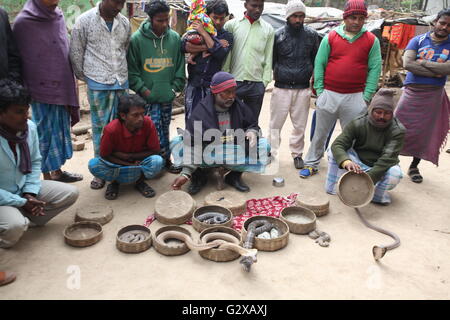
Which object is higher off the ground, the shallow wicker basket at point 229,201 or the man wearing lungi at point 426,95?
the man wearing lungi at point 426,95

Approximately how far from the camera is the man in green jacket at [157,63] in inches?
154

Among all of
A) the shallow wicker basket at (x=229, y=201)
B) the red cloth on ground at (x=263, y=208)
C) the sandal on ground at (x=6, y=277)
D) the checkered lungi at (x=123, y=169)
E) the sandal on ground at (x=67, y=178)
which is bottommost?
the red cloth on ground at (x=263, y=208)

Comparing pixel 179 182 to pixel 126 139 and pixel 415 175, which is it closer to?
pixel 126 139

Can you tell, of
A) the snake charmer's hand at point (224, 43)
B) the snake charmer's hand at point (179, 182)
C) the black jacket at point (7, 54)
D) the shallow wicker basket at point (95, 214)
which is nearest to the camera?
the black jacket at point (7, 54)

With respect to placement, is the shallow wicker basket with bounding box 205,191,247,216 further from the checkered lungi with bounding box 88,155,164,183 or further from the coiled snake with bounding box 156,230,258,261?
the checkered lungi with bounding box 88,155,164,183

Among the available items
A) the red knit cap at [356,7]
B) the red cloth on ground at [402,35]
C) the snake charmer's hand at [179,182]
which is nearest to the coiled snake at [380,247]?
the snake charmer's hand at [179,182]

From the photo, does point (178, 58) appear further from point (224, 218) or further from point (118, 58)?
point (224, 218)

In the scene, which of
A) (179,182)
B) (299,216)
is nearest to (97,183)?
(179,182)

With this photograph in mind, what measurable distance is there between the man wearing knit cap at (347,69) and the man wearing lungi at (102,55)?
2.13m

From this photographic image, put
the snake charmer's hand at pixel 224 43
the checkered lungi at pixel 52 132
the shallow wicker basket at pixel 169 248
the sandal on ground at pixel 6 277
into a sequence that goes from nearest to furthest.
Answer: the sandal on ground at pixel 6 277
the shallow wicker basket at pixel 169 248
the checkered lungi at pixel 52 132
the snake charmer's hand at pixel 224 43

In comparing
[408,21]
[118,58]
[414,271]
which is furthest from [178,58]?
[408,21]

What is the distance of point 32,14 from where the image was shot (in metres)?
3.37

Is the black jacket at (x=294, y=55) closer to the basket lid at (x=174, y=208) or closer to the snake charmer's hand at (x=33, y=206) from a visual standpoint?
the basket lid at (x=174, y=208)

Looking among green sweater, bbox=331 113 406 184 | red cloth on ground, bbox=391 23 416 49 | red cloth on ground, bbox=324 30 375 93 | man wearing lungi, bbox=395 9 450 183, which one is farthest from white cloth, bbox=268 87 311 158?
red cloth on ground, bbox=391 23 416 49
